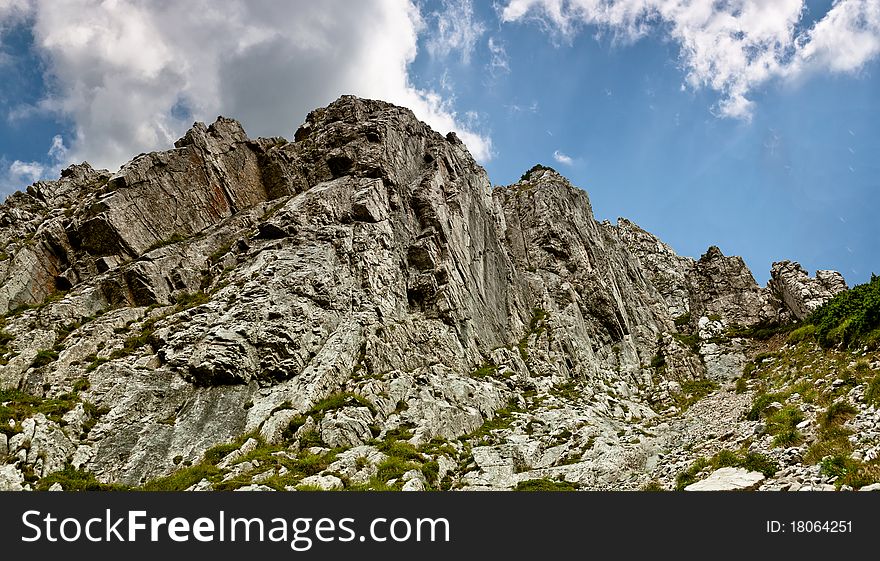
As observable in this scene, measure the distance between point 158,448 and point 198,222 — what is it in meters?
27.2

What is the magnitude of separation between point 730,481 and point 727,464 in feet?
7.74

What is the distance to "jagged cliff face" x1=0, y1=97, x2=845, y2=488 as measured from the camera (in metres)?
23.1

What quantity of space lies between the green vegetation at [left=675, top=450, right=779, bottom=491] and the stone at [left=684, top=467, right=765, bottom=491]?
0.26 meters

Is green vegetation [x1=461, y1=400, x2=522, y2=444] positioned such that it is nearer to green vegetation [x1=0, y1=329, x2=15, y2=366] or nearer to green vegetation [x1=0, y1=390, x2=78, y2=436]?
green vegetation [x1=0, y1=390, x2=78, y2=436]

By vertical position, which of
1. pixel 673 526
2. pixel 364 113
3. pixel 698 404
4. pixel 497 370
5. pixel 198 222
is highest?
pixel 364 113

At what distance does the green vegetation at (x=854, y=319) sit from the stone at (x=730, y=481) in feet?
50.8

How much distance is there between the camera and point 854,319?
28656mm

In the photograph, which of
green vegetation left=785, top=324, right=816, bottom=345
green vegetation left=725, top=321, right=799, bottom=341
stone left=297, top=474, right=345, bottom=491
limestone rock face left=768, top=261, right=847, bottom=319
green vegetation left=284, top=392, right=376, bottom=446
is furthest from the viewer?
green vegetation left=725, top=321, right=799, bottom=341

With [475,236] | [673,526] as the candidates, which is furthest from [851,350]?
[475,236]

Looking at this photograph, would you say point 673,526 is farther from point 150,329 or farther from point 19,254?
point 19,254

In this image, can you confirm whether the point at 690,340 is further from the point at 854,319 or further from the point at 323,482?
the point at 323,482

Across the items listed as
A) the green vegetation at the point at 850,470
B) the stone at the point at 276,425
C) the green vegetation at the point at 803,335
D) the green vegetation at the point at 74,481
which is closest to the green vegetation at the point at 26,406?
the green vegetation at the point at 74,481

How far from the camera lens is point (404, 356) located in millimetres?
32906

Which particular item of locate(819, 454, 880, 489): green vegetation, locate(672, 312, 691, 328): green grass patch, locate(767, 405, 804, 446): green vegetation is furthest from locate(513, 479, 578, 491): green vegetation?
locate(672, 312, 691, 328): green grass patch
